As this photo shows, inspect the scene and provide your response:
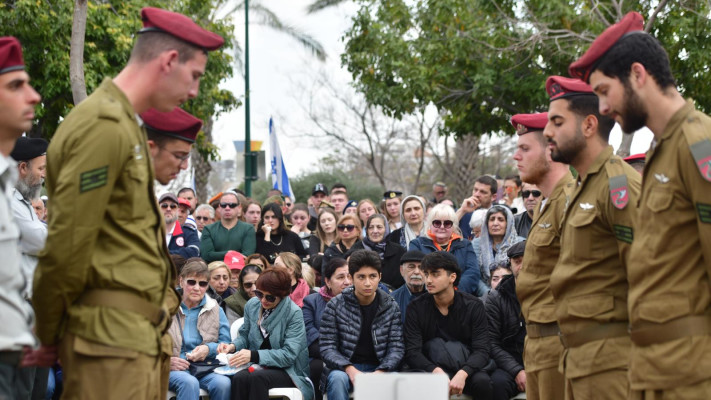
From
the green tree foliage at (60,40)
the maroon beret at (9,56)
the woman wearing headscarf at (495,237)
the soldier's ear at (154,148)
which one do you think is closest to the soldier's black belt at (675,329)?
the soldier's ear at (154,148)

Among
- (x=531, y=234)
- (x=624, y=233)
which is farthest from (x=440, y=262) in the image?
(x=624, y=233)

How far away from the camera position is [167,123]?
496 centimetres

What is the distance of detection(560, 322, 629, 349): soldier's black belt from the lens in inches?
179

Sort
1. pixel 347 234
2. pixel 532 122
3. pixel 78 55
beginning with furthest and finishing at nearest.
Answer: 1. pixel 78 55
2. pixel 347 234
3. pixel 532 122

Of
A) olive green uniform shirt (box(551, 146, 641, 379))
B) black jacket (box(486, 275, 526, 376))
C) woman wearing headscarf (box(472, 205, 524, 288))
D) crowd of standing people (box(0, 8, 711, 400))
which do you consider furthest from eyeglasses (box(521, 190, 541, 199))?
olive green uniform shirt (box(551, 146, 641, 379))

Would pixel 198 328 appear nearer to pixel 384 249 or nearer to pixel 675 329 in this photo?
pixel 384 249

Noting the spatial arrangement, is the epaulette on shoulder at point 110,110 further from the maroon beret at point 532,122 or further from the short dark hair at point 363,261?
the short dark hair at point 363,261

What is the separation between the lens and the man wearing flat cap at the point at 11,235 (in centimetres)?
354

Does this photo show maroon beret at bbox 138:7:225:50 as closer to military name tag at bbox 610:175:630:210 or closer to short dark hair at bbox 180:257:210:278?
military name tag at bbox 610:175:630:210

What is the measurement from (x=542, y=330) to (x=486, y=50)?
47.1 feet

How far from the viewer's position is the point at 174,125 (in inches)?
195

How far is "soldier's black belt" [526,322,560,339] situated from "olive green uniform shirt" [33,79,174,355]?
2.38 metres

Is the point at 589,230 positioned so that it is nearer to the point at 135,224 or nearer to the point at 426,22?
the point at 135,224

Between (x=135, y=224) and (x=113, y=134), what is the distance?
0.39 meters
